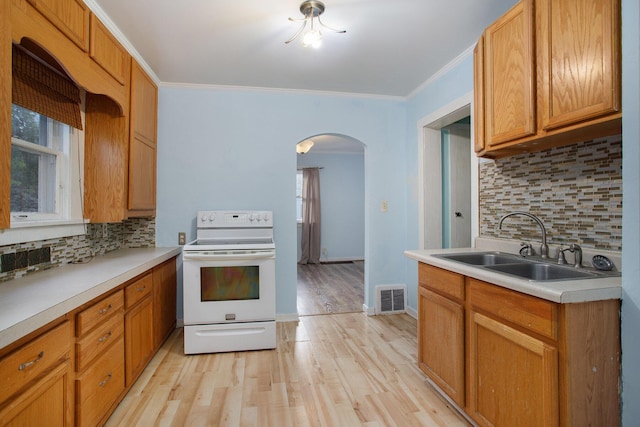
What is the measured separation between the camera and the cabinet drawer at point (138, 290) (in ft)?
6.24

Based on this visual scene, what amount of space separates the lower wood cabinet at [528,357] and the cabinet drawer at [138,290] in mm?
1880

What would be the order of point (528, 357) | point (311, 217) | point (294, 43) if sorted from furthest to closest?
point (311, 217) < point (294, 43) < point (528, 357)

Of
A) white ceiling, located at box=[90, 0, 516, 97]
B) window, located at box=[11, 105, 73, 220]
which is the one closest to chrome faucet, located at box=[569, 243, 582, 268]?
white ceiling, located at box=[90, 0, 516, 97]

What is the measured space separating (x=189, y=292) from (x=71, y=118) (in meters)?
1.43

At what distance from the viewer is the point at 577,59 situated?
4.38ft

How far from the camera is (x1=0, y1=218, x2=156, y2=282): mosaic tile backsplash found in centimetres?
162

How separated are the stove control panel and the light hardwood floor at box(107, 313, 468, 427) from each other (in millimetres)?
1050

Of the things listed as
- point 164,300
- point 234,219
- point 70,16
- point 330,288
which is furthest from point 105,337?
point 330,288

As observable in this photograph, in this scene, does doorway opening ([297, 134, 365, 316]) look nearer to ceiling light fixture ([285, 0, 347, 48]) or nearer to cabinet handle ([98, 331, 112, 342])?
ceiling light fixture ([285, 0, 347, 48])

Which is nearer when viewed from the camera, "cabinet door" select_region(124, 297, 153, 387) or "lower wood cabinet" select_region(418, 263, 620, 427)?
"lower wood cabinet" select_region(418, 263, 620, 427)

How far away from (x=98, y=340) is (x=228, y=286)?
3.44 ft

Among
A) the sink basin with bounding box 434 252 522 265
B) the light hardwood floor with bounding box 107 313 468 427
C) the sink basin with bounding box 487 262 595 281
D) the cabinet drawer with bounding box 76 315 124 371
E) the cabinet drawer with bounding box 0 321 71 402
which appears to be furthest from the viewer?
the sink basin with bounding box 434 252 522 265

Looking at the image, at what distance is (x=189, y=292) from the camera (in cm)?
246

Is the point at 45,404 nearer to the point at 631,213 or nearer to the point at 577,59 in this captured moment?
the point at 631,213
